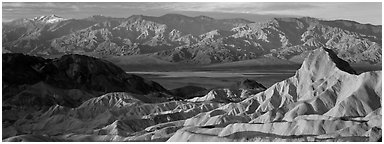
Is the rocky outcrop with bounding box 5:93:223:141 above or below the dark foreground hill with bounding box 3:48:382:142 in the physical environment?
→ below

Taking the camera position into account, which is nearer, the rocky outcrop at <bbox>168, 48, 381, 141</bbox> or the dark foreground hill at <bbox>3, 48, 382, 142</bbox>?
the rocky outcrop at <bbox>168, 48, 381, 141</bbox>

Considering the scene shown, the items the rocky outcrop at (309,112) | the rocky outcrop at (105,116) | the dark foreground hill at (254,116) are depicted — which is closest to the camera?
the rocky outcrop at (309,112)

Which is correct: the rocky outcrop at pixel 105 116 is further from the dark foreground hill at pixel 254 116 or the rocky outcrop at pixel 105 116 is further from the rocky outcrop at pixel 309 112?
the rocky outcrop at pixel 309 112

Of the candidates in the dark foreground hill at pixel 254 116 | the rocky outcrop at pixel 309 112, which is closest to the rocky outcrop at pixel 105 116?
the dark foreground hill at pixel 254 116

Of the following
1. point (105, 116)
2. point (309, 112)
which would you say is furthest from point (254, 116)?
point (105, 116)

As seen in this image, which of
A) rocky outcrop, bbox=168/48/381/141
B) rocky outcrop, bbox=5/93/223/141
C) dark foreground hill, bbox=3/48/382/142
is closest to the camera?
rocky outcrop, bbox=168/48/381/141

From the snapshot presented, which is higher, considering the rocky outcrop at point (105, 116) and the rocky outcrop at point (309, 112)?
the rocky outcrop at point (309, 112)

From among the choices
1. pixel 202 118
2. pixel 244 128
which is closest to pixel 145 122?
pixel 202 118

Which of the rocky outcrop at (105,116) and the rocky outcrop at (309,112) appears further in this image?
the rocky outcrop at (105,116)

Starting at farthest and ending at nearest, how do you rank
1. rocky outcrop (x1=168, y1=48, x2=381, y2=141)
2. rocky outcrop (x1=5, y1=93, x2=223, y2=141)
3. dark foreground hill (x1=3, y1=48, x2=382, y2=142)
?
rocky outcrop (x1=5, y1=93, x2=223, y2=141), dark foreground hill (x1=3, y1=48, x2=382, y2=142), rocky outcrop (x1=168, y1=48, x2=381, y2=141)

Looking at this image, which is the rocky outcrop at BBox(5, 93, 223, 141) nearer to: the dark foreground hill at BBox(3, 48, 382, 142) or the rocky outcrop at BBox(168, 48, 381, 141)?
the dark foreground hill at BBox(3, 48, 382, 142)

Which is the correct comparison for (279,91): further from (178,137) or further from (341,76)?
(178,137)

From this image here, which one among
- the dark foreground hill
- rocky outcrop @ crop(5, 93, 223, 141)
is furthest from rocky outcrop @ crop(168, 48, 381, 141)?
rocky outcrop @ crop(5, 93, 223, 141)
